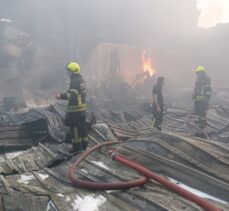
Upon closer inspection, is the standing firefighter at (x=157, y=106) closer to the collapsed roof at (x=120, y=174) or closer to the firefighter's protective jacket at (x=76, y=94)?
the firefighter's protective jacket at (x=76, y=94)

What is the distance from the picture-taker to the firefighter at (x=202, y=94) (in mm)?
11398

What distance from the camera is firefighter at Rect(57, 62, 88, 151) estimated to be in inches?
294

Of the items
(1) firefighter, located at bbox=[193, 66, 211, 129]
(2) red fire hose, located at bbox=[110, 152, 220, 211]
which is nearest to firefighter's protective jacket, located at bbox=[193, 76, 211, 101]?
(1) firefighter, located at bbox=[193, 66, 211, 129]

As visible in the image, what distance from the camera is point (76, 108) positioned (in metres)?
7.61

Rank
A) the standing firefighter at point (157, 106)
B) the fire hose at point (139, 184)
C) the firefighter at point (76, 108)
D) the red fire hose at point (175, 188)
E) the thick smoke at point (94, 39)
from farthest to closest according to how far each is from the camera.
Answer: the thick smoke at point (94, 39) < the standing firefighter at point (157, 106) < the firefighter at point (76, 108) < the fire hose at point (139, 184) < the red fire hose at point (175, 188)

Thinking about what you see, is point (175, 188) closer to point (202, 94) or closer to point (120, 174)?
point (120, 174)

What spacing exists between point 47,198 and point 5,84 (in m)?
18.2

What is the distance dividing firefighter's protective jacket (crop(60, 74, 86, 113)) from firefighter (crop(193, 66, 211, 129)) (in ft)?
16.6

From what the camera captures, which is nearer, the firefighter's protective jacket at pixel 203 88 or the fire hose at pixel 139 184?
the fire hose at pixel 139 184

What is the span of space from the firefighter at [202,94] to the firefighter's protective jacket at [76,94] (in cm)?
506

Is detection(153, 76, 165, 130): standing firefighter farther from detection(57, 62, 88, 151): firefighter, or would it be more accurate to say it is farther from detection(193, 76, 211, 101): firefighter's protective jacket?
detection(57, 62, 88, 151): firefighter

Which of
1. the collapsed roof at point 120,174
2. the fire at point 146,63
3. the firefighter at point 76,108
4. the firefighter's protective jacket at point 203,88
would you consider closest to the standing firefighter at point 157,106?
the firefighter's protective jacket at point 203,88

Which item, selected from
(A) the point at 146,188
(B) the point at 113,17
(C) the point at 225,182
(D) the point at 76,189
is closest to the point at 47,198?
(D) the point at 76,189

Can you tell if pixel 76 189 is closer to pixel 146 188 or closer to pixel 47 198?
pixel 47 198
